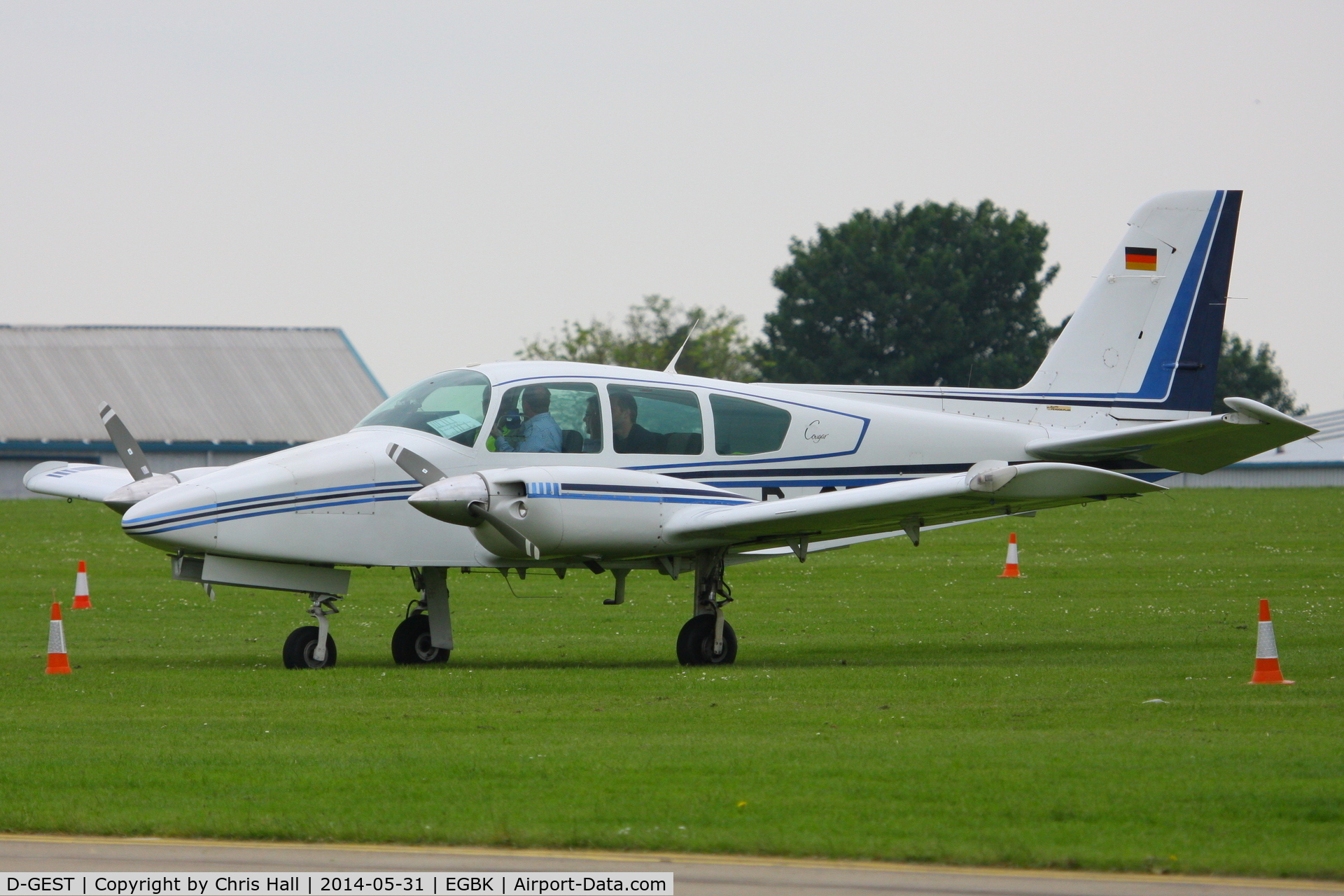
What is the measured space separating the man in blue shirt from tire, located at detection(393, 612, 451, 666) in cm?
214

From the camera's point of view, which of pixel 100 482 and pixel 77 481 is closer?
pixel 100 482

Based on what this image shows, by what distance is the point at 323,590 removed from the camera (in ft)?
47.2

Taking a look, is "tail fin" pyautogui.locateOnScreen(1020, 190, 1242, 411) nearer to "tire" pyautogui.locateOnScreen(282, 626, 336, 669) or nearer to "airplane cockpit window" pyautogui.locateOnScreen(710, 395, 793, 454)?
"airplane cockpit window" pyautogui.locateOnScreen(710, 395, 793, 454)

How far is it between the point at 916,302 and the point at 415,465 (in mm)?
63839

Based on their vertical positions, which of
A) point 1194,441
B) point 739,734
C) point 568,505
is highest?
point 1194,441

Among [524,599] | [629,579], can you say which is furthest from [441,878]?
[629,579]

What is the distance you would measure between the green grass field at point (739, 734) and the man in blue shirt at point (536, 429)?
2.05 m

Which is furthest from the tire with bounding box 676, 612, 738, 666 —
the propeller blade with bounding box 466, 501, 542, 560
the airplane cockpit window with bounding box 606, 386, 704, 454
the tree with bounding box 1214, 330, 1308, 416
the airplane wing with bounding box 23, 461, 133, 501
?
the tree with bounding box 1214, 330, 1308, 416

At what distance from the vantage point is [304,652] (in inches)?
571

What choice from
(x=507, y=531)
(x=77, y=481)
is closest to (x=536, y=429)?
(x=507, y=531)

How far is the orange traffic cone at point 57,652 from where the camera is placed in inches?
563

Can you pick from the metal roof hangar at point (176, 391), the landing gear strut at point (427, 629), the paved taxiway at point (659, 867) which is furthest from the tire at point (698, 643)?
the metal roof hangar at point (176, 391)

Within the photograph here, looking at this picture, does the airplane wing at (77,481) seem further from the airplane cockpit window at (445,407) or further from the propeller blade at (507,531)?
the propeller blade at (507,531)

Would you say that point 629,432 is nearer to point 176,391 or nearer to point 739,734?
point 739,734
